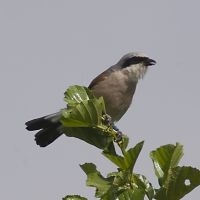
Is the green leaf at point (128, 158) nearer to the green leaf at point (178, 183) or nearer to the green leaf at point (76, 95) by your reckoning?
the green leaf at point (178, 183)

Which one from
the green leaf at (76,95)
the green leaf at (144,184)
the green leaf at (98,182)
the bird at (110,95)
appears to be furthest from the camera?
the bird at (110,95)

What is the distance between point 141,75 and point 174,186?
14.8 ft

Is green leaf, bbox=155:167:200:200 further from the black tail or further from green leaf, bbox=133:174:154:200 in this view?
the black tail

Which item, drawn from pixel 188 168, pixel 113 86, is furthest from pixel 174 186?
pixel 113 86

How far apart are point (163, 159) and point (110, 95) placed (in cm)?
375

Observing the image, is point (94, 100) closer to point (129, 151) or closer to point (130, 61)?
point (129, 151)

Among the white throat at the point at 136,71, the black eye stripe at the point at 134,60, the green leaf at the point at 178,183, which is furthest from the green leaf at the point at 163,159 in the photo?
the black eye stripe at the point at 134,60

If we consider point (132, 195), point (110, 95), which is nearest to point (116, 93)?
point (110, 95)

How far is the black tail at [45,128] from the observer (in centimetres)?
609

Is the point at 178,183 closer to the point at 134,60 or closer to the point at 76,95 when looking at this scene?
the point at 76,95

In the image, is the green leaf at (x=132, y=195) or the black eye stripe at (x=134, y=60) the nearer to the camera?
the green leaf at (x=132, y=195)

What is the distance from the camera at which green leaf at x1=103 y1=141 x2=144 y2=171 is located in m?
2.62

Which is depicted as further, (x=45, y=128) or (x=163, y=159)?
(x=45, y=128)

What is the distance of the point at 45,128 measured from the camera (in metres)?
6.46
